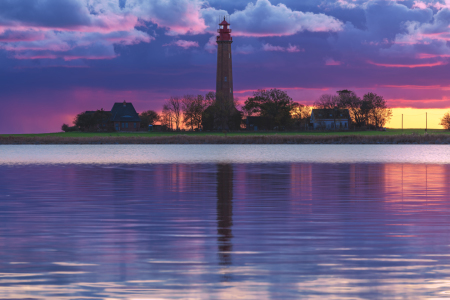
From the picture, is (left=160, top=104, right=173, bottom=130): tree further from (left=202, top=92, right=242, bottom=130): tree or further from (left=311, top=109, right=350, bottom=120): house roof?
(left=311, top=109, right=350, bottom=120): house roof

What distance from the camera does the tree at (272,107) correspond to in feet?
456

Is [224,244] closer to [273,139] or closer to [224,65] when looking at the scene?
[273,139]

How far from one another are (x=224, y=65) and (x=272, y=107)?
17.3m

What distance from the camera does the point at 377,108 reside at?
483 ft

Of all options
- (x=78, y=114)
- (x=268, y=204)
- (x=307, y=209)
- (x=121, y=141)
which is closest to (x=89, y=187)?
(x=268, y=204)

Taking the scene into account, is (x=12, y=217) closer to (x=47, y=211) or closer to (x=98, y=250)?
(x=47, y=211)

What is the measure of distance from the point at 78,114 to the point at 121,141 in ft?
175

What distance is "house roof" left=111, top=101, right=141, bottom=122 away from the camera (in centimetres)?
15312

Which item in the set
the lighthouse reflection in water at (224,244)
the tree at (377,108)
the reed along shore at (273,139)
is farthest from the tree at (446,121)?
the lighthouse reflection in water at (224,244)

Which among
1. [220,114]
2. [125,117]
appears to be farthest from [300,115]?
[125,117]

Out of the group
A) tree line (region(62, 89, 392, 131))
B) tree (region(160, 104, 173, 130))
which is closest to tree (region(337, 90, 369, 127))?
tree line (region(62, 89, 392, 131))

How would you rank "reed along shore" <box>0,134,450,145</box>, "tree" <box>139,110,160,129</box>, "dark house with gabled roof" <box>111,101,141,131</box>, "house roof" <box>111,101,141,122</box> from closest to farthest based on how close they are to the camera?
"reed along shore" <box>0,134,450,145</box>, "dark house with gabled roof" <box>111,101,141,131</box>, "house roof" <box>111,101,141,122</box>, "tree" <box>139,110,160,129</box>

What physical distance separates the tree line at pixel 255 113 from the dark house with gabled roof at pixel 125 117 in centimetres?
243

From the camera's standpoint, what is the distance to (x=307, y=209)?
1625 centimetres
